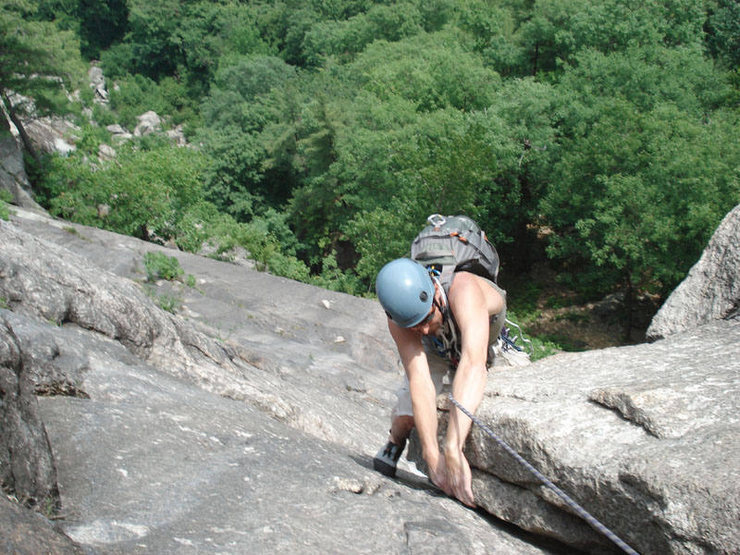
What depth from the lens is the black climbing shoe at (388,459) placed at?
470 cm

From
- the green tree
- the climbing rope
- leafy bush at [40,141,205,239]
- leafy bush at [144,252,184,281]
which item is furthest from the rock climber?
leafy bush at [40,141,205,239]

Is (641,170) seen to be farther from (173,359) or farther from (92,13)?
(92,13)

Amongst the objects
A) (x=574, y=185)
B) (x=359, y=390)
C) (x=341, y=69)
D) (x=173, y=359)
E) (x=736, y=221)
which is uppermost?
(x=341, y=69)

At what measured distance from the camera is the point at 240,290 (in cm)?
1538

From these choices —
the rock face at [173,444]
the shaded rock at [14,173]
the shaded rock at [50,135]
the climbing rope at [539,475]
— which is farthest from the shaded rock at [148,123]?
the climbing rope at [539,475]

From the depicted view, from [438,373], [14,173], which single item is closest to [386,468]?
[438,373]

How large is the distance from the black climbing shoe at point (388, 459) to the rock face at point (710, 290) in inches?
89.9

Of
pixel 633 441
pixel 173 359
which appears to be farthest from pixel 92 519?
pixel 173 359

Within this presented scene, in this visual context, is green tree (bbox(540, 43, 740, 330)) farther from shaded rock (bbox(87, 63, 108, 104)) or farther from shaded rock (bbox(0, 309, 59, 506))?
shaded rock (bbox(87, 63, 108, 104))

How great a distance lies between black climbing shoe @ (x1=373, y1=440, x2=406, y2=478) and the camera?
4.70 meters

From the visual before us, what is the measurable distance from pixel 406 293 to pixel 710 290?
2.68 meters

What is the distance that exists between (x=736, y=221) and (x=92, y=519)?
15.8ft

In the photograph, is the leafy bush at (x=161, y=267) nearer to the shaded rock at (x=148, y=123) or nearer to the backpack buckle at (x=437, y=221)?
the backpack buckle at (x=437, y=221)

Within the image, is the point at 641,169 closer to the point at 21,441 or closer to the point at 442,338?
the point at 442,338
